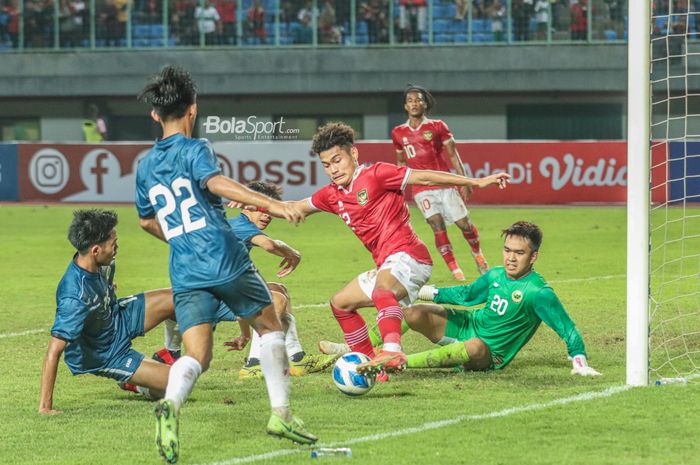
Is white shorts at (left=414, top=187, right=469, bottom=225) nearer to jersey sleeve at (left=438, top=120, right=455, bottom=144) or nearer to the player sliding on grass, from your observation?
jersey sleeve at (left=438, top=120, right=455, bottom=144)

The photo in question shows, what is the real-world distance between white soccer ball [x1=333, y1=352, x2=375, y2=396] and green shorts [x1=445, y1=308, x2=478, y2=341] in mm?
1192

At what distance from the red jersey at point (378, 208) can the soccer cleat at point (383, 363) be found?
2.94ft

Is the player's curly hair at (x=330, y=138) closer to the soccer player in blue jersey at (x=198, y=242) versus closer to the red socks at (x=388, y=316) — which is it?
the red socks at (x=388, y=316)

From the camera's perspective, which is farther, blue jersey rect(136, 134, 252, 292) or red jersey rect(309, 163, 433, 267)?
red jersey rect(309, 163, 433, 267)

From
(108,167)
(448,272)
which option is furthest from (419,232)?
(108,167)

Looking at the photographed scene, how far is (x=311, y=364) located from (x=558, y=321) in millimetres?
1710

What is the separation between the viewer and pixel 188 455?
5.82 m

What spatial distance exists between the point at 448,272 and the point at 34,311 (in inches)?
211

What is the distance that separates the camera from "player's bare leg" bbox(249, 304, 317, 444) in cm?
577

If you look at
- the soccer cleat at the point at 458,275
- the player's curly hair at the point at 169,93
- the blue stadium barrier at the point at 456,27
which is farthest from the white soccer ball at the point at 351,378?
the blue stadium barrier at the point at 456,27

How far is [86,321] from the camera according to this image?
709 cm

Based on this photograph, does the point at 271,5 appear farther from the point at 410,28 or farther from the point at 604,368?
the point at 604,368

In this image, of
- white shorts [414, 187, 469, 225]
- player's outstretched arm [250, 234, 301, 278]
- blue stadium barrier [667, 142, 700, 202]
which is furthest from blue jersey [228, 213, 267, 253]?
blue stadium barrier [667, 142, 700, 202]

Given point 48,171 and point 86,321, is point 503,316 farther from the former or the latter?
point 48,171
